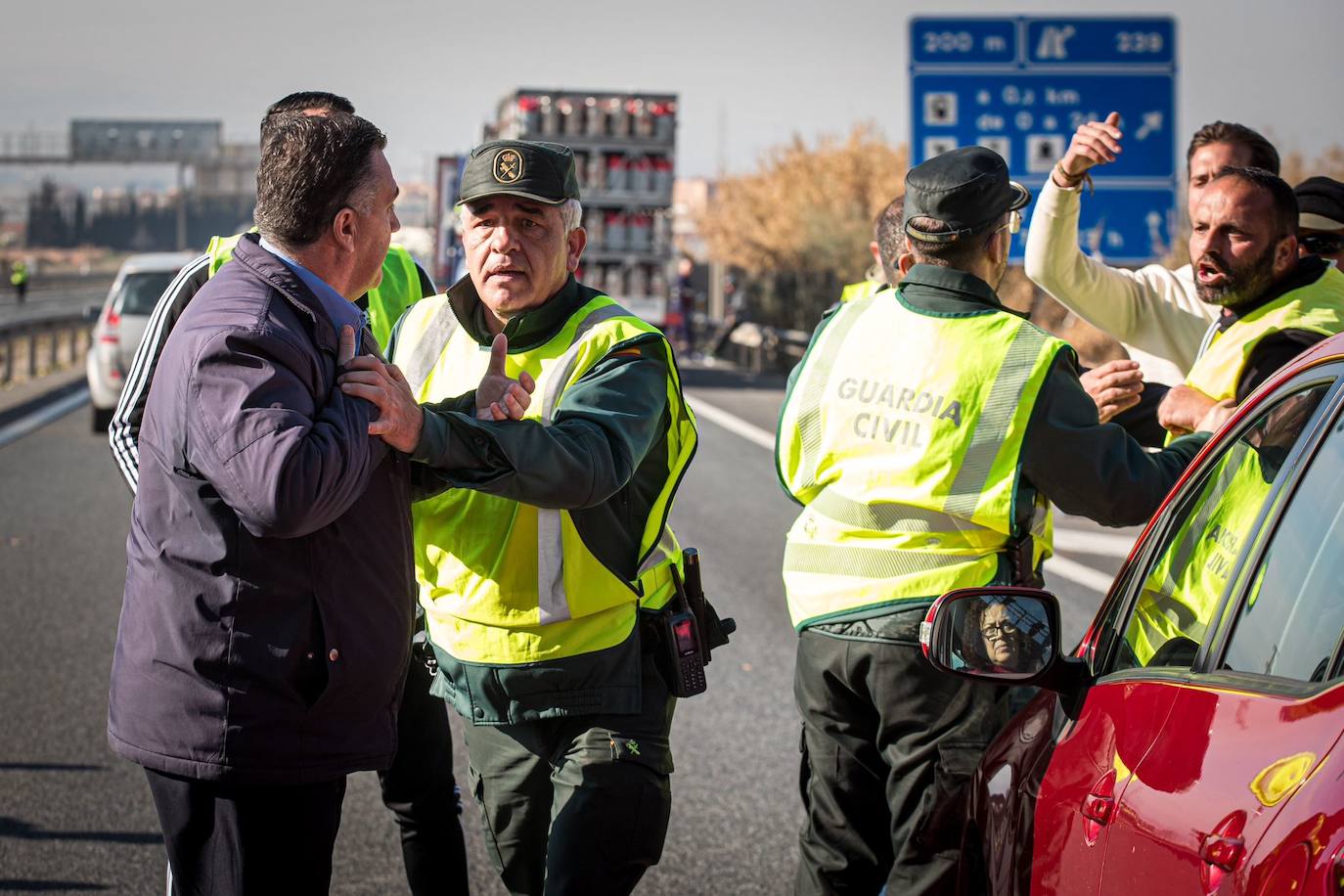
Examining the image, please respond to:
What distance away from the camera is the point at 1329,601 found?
6.37 feet

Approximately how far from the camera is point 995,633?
267 cm

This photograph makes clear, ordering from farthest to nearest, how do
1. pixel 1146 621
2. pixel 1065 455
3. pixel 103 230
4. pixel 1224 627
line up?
pixel 103 230
pixel 1065 455
pixel 1146 621
pixel 1224 627

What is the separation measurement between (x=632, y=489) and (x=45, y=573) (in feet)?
23.4

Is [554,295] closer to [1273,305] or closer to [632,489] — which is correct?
[632,489]

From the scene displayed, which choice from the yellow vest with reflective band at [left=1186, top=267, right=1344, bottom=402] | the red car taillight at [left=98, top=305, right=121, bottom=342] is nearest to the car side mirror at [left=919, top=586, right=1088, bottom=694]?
the yellow vest with reflective band at [left=1186, top=267, right=1344, bottom=402]

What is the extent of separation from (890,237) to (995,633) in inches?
89.0

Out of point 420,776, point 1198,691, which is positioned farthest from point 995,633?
point 420,776

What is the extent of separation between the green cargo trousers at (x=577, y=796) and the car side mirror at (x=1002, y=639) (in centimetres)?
Answer: 100

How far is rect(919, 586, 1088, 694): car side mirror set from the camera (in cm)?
268

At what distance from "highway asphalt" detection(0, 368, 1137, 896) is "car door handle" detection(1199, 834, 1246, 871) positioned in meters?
3.05

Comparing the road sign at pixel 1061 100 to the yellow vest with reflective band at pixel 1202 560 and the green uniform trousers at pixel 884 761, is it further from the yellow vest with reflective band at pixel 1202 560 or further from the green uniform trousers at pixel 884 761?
the yellow vest with reflective band at pixel 1202 560

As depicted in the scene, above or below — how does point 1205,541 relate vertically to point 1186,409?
below

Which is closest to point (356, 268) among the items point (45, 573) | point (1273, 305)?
point (1273, 305)

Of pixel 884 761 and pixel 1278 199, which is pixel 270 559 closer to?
pixel 884 761
